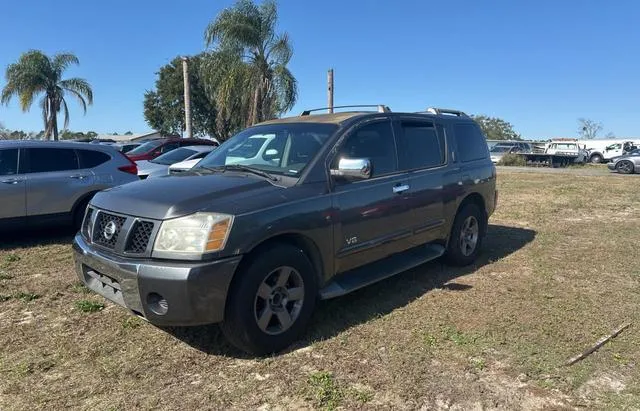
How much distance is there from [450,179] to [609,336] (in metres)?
2.21

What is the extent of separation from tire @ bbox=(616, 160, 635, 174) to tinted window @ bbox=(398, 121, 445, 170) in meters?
25.5

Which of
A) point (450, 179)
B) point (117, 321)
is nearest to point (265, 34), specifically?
point (450, 179)

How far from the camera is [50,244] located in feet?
22.7

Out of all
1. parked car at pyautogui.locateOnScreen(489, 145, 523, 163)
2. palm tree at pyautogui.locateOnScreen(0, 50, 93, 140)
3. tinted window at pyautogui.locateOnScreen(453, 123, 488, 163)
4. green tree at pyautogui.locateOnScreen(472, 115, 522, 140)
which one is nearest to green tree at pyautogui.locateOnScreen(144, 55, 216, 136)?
palm tree at pyautogui.locateOnScreen(0, 50, 93, 140)

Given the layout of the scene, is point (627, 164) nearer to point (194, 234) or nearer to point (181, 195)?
point (181, 195)

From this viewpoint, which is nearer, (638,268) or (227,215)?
(227,215)

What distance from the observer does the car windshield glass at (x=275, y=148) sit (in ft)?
13.4

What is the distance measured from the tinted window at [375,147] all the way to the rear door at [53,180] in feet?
15.5

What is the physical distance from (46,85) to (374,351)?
29923 mm

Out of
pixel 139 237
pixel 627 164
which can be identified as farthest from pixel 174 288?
pixel 627 164

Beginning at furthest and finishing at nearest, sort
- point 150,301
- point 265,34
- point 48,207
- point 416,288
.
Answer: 1. point 265,34
2. point 48,207
3. point 416,288
4. point 150,301

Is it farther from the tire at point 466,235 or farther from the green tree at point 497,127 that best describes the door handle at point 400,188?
the green tree at point 497,127

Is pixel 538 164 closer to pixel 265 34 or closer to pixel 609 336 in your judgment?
pixel 265 34

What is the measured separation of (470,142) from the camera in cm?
612
